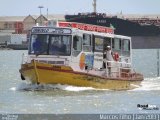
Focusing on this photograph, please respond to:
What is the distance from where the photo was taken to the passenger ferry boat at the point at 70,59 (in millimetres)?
25484

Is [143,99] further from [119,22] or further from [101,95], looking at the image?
[119,22]

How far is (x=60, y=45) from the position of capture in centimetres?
2606

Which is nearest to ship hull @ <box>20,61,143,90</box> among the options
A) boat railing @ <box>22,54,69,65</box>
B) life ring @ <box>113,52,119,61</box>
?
boat railing @ <box>22,54,69,65</box>

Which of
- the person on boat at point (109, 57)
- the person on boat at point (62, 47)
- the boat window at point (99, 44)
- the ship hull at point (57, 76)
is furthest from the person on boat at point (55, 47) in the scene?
the person on boat at point (109, 57)

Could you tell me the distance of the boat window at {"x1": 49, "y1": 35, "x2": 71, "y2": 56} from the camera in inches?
1021

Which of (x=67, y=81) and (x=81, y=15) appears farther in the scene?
(x=81, y=15)

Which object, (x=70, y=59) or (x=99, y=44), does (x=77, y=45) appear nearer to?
(x=70, y=59)

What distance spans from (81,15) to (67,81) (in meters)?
106

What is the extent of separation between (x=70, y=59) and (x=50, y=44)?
45.4 inches

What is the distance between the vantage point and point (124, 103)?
21906 mm

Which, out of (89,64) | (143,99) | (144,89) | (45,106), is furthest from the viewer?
(144,89)

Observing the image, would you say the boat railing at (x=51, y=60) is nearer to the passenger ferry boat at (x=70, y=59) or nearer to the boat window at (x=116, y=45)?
the passenger ferry boat at (x=70, y=59)

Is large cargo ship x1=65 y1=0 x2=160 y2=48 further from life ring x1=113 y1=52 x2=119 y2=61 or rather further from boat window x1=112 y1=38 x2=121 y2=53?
life ring x1=113 y1=52 x2=119 y2=61

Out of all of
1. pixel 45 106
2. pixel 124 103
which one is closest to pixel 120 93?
pixel 124 103
